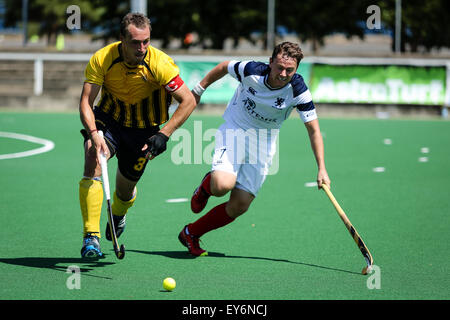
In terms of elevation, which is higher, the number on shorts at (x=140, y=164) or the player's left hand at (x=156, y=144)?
the player's left hand at (x=156, y=144)

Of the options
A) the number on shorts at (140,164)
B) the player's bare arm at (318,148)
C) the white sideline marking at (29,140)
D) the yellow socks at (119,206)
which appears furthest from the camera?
the white sideline marking at (29,140)

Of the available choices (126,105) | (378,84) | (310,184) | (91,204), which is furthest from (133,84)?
(378,84)

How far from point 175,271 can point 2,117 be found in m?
15.7

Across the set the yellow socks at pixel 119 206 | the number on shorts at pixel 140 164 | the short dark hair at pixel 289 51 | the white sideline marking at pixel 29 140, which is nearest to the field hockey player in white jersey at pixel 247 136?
the short dark hair at pixel 289 51

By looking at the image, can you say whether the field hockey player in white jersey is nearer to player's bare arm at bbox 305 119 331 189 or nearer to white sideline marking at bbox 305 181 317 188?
player's bare arm at bbox 305 119 331 189

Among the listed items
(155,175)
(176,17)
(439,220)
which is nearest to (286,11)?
(176,17)

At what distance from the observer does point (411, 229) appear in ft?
24.7

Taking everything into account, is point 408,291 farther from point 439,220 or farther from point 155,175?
point 155,175

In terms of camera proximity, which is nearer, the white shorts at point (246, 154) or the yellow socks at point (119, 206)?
the white shorts at point (246, 154)

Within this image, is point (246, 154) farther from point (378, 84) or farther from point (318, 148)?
point (378, 84)

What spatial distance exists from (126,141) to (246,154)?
3.15ft

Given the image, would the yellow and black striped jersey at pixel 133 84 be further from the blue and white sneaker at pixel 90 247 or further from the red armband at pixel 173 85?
the blue and white sneaker at pixel 90 247

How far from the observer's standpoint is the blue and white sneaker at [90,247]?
18.6 ft

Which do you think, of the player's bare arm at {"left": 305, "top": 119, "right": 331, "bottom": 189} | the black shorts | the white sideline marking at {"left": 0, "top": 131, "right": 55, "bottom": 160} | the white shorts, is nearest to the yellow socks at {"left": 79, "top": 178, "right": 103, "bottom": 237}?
the black shorts
